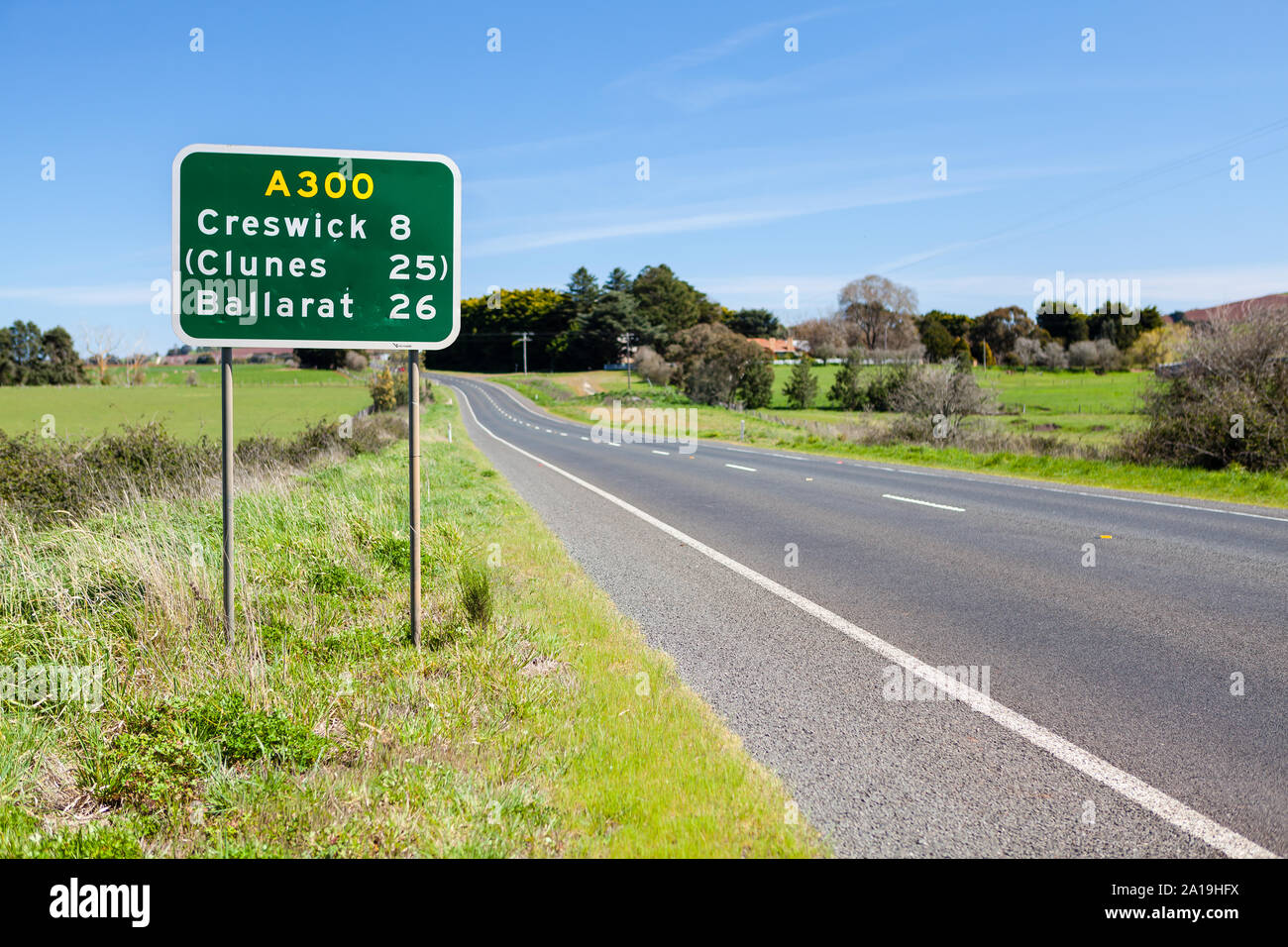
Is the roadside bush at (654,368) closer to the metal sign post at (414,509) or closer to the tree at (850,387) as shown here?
the tree at (850,387)

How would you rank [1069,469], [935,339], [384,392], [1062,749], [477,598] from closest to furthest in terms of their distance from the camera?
[1062,749]
[477,598]
[1069,469]
[384,392]
[935,339]

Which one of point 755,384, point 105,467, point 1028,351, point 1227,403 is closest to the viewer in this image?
point 105,467

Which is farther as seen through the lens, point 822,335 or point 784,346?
point 784,346

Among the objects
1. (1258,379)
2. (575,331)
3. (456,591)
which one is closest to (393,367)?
(1258,379)

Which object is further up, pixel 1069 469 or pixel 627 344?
pixel 627 344

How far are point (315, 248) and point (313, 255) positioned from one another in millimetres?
44

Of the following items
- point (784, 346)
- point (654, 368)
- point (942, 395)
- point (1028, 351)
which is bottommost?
point (942, 395)

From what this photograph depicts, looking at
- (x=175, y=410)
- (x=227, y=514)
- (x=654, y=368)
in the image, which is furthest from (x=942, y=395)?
(x=654, y=368)

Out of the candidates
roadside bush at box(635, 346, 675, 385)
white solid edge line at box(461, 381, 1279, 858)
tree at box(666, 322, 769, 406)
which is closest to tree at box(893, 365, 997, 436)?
white solid edge line at box(461, 381, 1279, 858)

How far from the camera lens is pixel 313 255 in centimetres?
521

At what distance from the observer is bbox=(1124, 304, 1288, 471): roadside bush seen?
56.4ft

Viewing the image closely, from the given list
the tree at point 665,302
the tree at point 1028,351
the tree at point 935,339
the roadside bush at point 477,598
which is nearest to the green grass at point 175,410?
the roadside bush at point 477,598

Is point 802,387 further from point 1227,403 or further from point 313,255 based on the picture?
point 313,255

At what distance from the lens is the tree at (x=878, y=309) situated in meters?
A: 112
